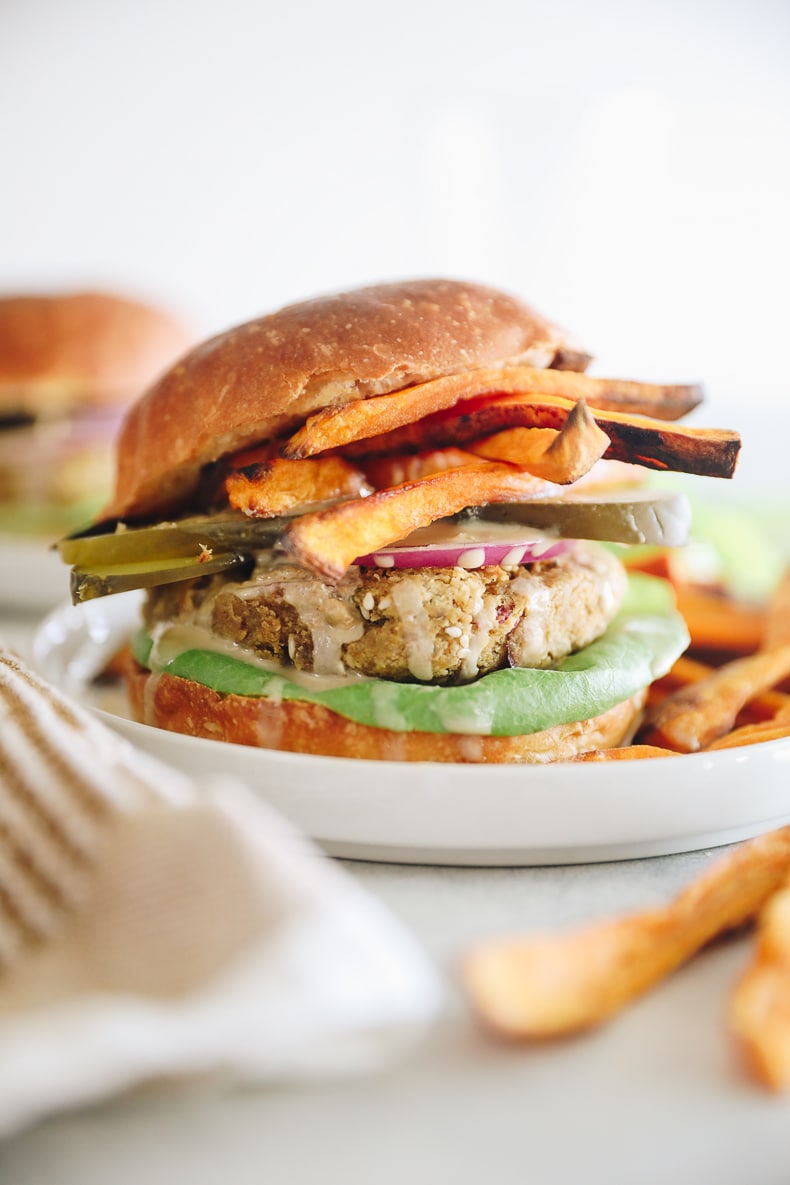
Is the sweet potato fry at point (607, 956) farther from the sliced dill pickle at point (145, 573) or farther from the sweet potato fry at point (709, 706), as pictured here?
the sliced dill pickle at point (145, 573)

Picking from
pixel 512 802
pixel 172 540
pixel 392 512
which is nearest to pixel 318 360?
pixel 392 512

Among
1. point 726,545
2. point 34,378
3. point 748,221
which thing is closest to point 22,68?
point 34,378

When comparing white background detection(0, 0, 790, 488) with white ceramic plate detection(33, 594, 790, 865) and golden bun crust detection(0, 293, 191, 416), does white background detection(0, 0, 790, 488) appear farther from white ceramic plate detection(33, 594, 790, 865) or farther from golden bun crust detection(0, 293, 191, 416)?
white ceramic plate detection(33, 594, 790, 865)

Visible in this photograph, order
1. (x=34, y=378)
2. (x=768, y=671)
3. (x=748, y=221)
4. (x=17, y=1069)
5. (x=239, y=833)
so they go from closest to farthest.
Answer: (x=17, y=1069)
(x=239, y=833)
(x=768, y=671)
(x=34, y=378)
(x=748, y=221)

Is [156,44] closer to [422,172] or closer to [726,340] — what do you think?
[422,172]

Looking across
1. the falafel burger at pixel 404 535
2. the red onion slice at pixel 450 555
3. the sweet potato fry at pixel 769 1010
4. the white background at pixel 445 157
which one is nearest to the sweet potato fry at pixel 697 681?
the falafel burger at pixel 404 535

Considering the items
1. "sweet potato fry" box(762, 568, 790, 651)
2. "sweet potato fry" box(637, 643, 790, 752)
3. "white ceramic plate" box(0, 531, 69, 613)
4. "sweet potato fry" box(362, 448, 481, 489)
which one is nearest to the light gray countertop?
"sweet potato fry" box(637, 643, 790, 752)

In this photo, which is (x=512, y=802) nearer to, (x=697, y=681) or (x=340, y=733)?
(x=340, y=733)
